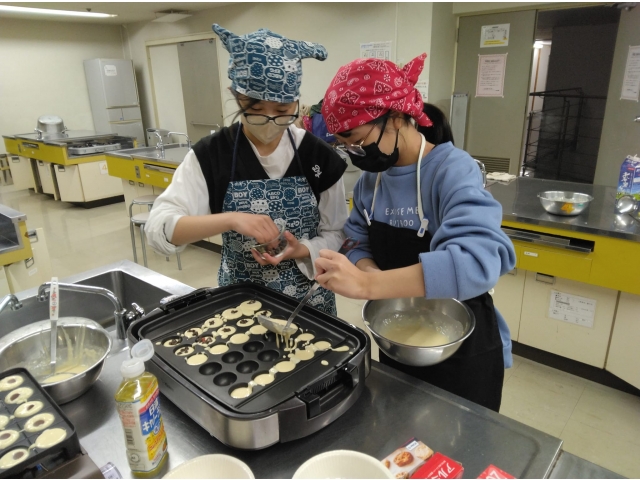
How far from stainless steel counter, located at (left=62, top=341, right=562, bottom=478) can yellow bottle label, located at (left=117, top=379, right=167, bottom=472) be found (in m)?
0.05

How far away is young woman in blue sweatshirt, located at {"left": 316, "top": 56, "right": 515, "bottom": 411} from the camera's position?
0.80 m

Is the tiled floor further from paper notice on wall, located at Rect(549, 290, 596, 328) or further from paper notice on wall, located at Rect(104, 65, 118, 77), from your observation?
paper notice on wall, located at Rect(104, 65, 118, 77)

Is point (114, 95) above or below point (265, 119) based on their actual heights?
above

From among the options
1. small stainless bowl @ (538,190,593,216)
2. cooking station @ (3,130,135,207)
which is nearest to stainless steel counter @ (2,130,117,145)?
cooking station @ (3,130,135,207)

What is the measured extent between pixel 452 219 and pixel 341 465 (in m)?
0.47

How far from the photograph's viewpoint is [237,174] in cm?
124

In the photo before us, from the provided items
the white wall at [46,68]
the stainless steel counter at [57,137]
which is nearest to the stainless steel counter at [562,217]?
the stainless steel counter at [57,137]

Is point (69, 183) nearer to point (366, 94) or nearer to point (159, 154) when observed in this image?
point (159, 154)

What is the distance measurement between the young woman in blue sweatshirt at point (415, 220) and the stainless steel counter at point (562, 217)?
114 centimetres

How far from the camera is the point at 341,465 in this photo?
646 millimetres

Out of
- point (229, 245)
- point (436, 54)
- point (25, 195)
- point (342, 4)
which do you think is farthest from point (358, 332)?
point (25, 195)

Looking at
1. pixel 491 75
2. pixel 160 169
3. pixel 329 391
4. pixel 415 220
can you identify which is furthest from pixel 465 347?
pixel 160 169

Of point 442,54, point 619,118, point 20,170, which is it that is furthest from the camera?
point 20,170

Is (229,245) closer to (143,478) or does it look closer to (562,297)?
(143,478)
